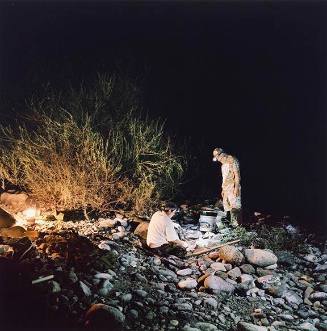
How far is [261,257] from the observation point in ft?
20.5

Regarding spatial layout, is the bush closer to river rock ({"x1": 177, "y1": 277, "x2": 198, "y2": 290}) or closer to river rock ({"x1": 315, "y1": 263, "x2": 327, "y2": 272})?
river rock ({"x1": 177, "y1": 277, "x2": 198, "y2": 290})

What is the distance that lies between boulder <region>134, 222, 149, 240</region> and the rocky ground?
131 mm

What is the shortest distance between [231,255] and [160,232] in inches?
47.1

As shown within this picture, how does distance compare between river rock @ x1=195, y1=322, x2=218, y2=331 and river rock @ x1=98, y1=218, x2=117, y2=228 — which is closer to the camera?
river rock @ x1=195, y1=322, x2=218, y2=331

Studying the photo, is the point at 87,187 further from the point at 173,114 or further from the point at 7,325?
the point at 173,114

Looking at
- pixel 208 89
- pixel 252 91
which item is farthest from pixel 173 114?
pixel 252 91

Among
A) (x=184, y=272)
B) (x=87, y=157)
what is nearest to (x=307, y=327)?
(x=184, y=272)

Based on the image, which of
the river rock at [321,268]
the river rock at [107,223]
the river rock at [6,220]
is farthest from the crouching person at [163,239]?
the river rock at [6,220]

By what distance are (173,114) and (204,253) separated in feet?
21.0

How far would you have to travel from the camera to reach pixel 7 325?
4.37 m

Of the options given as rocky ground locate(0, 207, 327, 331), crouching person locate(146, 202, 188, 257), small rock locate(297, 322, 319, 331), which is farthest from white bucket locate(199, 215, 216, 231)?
small rock locate(297, 322, 319, 331)

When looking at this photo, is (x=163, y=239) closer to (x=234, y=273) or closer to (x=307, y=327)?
(x=234, y=273)

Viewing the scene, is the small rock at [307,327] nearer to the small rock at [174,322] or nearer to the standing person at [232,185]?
the small rock at [174,322]

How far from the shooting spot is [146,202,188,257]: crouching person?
6.53m
